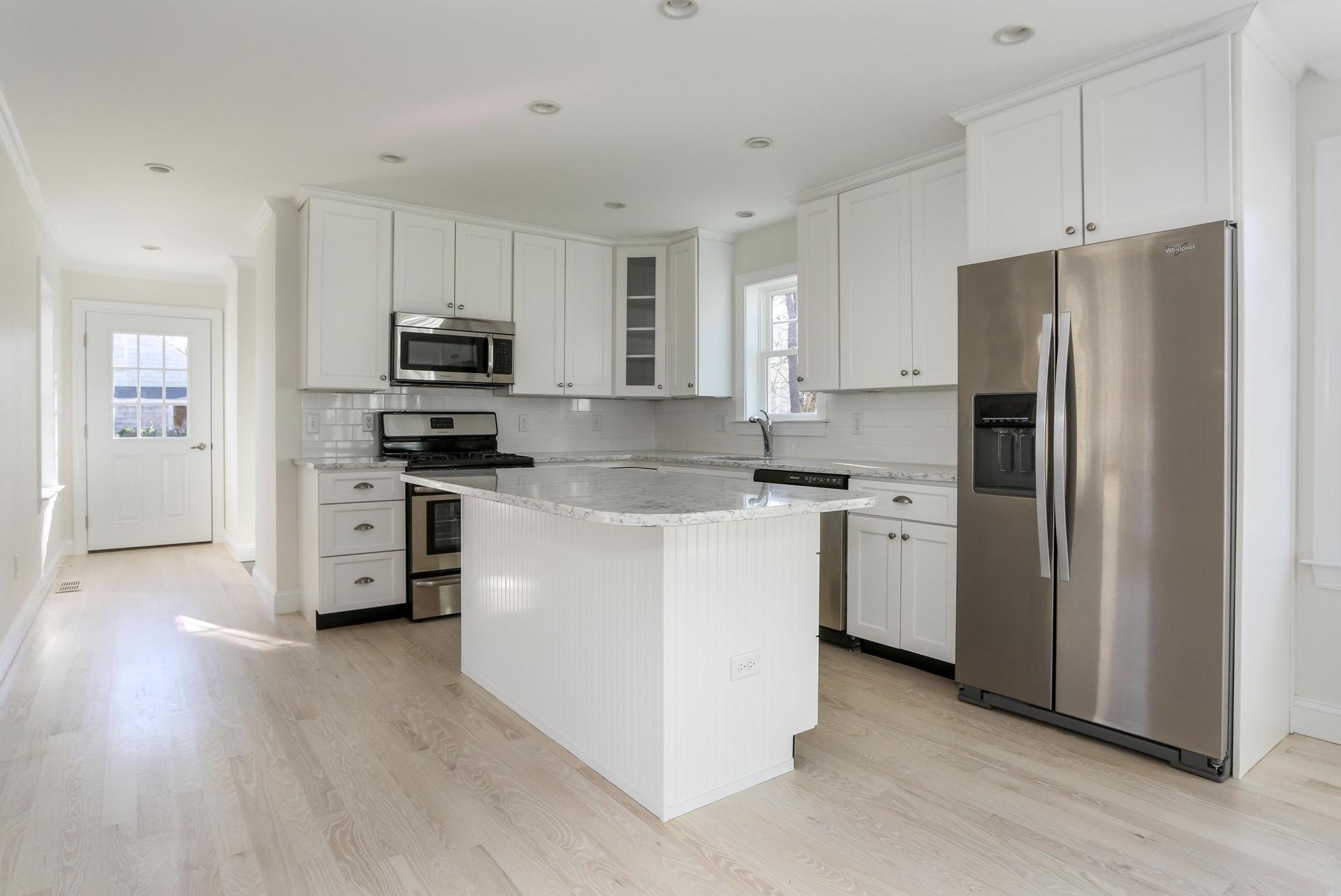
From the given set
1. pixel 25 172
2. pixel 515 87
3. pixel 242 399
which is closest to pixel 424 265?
pixel 515 87

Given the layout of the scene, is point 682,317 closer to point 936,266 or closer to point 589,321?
point 589,321

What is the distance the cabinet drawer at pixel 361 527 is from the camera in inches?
159

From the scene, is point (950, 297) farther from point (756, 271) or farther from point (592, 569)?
point (592, 569)

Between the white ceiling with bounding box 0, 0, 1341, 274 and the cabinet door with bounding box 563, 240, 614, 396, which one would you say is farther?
the cabinet door with bounding box 563, 240, 614, 396

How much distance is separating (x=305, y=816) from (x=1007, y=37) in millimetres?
3215

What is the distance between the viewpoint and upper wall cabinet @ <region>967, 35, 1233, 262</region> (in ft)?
7.82

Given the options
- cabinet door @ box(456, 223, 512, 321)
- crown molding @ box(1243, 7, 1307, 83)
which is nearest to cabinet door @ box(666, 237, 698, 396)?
cabinet door @ box(456, 223, 512, 321)

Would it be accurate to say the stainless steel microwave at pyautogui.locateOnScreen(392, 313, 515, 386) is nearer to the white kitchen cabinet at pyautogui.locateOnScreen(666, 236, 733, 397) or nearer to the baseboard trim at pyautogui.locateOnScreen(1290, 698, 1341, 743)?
the white kitchen cabinet at pyautogui.locateOnScreen(666, 236, 733, 397)

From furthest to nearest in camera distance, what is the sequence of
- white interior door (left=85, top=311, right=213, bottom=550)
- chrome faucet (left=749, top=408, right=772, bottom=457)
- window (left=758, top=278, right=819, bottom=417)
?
white interior door (left=85, top=311, right=213, bottom=550) < window (left=758, top=278, right=819, bottom=417) < chrome faucet (left=749, top=408, right=772, bottom=457)

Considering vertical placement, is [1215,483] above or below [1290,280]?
below

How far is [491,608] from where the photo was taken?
308 centimetres

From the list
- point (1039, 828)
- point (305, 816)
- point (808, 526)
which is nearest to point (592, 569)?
point (808, 526)

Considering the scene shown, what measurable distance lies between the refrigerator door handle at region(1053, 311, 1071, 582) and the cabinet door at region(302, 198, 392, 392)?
11.3 feet

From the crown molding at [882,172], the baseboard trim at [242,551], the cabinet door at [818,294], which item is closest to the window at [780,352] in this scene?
the cabinet door at [818,294]
